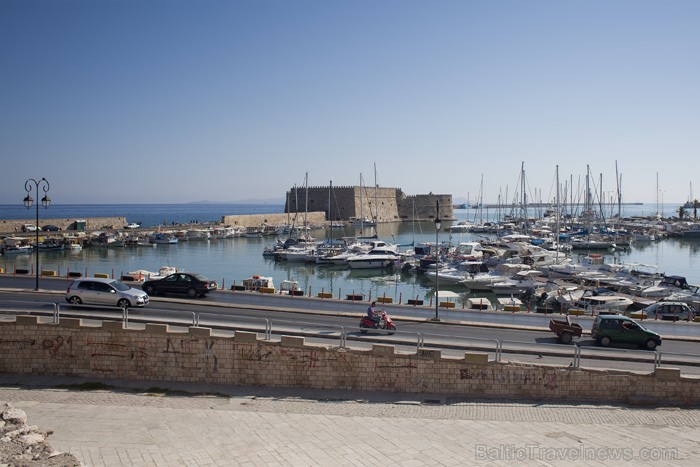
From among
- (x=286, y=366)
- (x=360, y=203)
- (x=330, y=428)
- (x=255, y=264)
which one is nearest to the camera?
(x=330, y=428)

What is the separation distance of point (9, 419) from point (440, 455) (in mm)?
9187

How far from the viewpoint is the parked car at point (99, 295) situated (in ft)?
66.8

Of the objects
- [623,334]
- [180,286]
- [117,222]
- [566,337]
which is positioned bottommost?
[566,337]

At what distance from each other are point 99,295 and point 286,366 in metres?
8.40

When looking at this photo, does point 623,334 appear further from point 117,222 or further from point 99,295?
point 117,222

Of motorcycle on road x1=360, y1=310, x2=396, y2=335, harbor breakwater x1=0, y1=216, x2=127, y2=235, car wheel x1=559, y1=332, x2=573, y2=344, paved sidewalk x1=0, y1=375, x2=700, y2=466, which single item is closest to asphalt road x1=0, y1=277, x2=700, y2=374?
motorcycle on road x1=360, y1=310, x2=396, y2=335

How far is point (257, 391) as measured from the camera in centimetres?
1630

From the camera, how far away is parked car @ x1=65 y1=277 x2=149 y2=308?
20.4 meters

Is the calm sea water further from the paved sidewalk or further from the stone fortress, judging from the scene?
the stone fortress

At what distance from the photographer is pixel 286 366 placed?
53.9 feet

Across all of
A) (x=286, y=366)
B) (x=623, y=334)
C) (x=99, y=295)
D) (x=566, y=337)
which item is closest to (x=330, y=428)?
(x=286, y=366)

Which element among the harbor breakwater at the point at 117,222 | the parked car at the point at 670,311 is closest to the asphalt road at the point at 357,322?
the parked car at the point at 670,311

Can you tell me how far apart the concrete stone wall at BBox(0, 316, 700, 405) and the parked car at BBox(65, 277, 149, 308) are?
331 centimetres

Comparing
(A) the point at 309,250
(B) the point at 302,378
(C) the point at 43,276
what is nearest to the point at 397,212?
(A) the point at 309,250
